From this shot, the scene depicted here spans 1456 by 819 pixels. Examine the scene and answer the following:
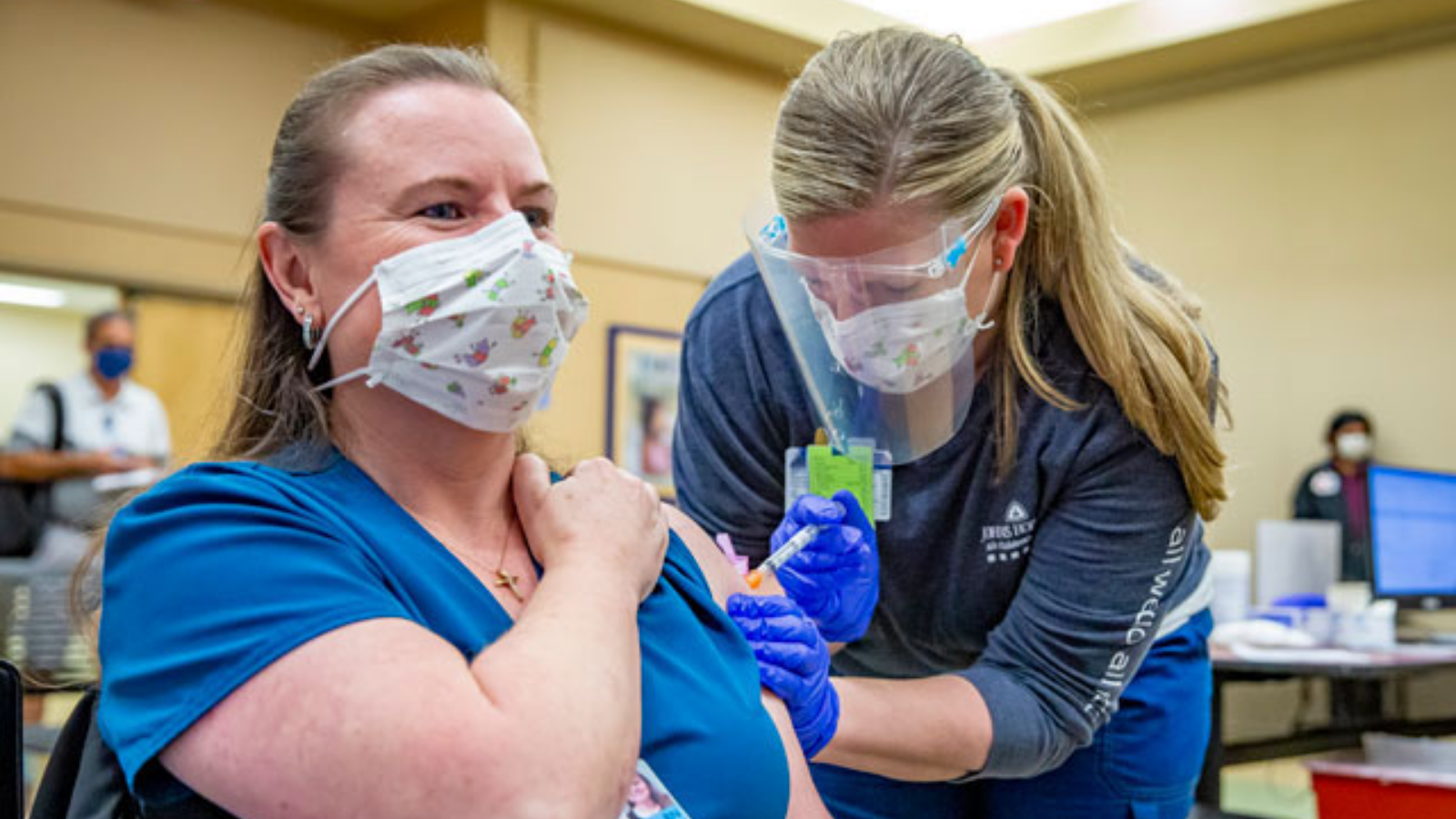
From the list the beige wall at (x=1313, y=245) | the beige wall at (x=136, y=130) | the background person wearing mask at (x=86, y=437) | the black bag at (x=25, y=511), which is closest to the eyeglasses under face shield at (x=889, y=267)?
the background person wearing mask at (x=86, y=437)

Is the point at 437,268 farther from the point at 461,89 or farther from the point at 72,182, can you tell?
the point at 72,182

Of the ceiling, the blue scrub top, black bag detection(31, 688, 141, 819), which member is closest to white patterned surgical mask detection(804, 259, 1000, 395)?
the blue scrub top

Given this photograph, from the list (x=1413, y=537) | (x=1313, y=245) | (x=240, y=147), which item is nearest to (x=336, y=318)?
(x=1413, y=537)

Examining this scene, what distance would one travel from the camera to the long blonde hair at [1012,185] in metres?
1.44

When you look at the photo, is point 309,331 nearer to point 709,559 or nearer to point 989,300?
point 709,559

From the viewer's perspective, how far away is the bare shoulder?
1.36 m

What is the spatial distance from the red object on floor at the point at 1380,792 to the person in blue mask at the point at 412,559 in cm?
171

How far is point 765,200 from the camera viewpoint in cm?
161

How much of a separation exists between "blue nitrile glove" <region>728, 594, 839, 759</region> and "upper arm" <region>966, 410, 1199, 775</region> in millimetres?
303

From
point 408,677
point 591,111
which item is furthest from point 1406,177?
point 408,677

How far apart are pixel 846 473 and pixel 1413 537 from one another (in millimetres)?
3004

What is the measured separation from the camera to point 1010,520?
64.5 inches

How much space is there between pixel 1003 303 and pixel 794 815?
691 millimetres

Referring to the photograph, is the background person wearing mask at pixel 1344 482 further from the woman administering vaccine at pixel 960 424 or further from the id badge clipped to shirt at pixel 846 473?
the id badge clipped to shirt at pixel 846 473
